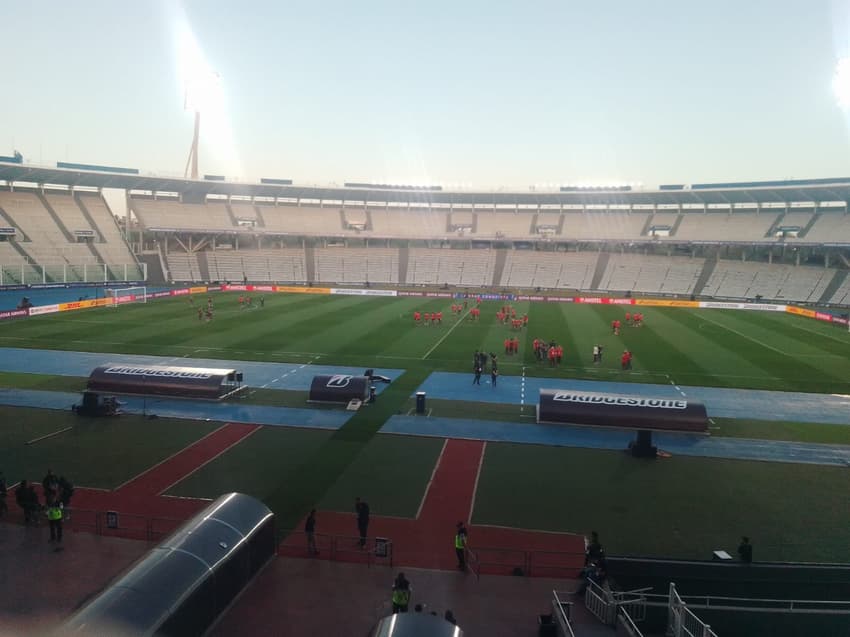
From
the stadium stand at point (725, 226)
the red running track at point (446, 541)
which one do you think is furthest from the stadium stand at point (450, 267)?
the red running track at point (446, 541)

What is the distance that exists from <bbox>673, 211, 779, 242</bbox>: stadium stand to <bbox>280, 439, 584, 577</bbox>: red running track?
220 feet

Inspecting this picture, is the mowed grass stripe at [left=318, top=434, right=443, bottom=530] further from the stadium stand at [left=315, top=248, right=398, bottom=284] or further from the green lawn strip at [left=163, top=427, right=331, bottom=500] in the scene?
the stadium stand at [left=315, top=248, right=398, bottom=284]

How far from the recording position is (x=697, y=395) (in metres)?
25.9

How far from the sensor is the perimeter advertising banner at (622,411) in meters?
20.3

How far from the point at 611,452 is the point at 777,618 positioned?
9706 mm

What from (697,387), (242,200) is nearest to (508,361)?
(697,387)

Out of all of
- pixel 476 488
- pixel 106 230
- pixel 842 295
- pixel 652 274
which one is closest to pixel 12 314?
pixel 106 230

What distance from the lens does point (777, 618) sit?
908 centimetres

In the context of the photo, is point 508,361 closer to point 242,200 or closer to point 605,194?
point 605,194

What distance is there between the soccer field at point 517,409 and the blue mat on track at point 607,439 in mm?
683

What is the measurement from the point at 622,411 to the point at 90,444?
1677 centimetres

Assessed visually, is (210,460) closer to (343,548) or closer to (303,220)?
(343,548)

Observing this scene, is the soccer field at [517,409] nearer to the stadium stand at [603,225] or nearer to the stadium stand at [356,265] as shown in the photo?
the stadium stand at [356,265]

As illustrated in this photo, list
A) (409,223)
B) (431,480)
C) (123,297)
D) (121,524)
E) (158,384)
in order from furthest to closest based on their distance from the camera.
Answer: (409,223), (123,297), (158,384), (431,480), (121,524)
